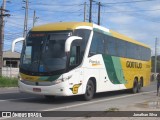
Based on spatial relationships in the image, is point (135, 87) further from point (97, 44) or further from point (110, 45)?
point (97, 44)

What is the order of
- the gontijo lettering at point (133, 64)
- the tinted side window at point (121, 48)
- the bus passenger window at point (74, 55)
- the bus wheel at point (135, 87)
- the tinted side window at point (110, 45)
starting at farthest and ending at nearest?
the bus wheel at point (135, 87), the gontijo lettering at point (133, 64), the tinted side window at point (121, 48), the tinted side window at point (110, 45), the bus passenger window at point (74, 55)

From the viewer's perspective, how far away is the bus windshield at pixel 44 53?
1723cm

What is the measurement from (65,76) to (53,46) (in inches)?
54.1

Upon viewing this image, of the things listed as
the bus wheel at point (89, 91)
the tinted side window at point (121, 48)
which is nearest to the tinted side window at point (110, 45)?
the tinted side window at point (121, 48)

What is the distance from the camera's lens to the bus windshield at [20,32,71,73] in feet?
56.5

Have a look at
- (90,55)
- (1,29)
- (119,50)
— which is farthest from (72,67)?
(1,29)

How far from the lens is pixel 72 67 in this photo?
17.6 metres

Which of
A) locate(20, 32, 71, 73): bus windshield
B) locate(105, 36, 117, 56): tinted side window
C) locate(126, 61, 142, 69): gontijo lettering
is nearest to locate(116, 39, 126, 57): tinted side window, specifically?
locate(105, 36, 117, 56): tinted side window

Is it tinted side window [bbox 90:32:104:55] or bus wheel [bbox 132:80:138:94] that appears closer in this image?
tinted side window [bbox 90:32:104:55]

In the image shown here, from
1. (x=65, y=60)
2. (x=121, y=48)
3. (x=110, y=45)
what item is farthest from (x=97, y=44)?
(x=121, y=48)

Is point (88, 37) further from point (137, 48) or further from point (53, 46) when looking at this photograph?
point (137, 48)

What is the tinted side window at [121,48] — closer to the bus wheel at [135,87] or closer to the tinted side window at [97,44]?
the tinted side window at [97,44]

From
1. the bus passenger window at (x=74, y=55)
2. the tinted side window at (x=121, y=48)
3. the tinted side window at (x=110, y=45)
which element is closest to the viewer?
the bus passenger window at (x=74, y=55)

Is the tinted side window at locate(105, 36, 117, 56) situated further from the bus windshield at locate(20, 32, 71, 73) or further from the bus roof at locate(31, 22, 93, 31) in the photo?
the bus windshield at locate(20, 32, 71, 73)
